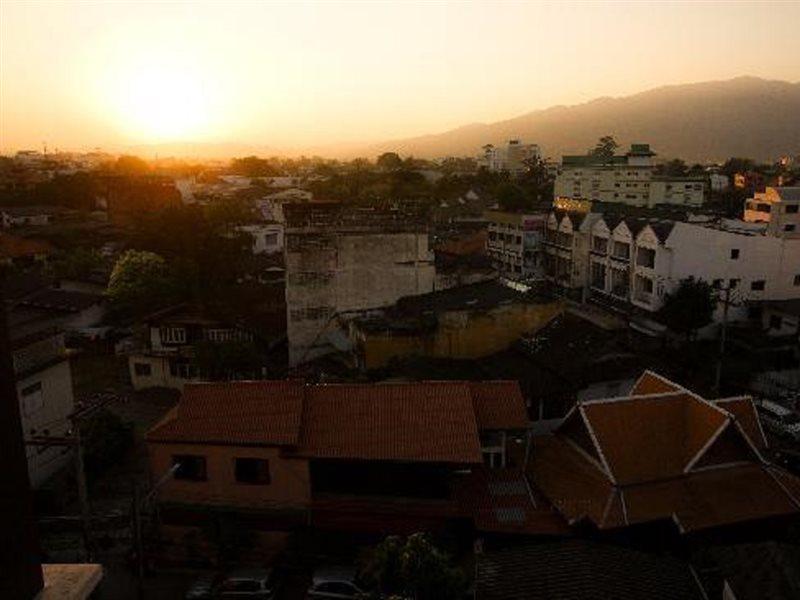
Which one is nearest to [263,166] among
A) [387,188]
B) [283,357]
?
[387,188]

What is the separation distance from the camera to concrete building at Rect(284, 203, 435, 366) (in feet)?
108

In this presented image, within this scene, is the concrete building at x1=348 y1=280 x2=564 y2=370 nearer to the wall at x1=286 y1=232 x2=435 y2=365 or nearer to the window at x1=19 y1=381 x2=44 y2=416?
the wall at x1=286 y1=232 x2=435 y2=365

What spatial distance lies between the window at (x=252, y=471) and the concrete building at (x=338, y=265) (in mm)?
15285

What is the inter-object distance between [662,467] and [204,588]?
12.0 m

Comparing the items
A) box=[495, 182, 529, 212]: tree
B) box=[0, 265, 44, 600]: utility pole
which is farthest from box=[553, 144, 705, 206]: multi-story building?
box=[0, 265, 44, 600]: utility pole

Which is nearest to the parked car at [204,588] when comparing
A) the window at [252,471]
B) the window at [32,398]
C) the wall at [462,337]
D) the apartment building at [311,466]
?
the apartment building at [311,466]

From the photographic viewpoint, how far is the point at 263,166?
6781 inches

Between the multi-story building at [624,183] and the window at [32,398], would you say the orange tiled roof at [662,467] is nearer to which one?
the window at [32,398]

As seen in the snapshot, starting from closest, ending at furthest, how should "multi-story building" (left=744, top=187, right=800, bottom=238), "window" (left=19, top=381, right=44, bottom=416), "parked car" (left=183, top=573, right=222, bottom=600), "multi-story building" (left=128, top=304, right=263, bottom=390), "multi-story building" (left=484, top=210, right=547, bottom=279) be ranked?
1. "parked car" (left=183, top=573, right=222, bottom=600)
2. "window" (left=19, top=381, right=44, bottom=416)
3. "multi-story building" (left=128, top=304, right=263, bottom=390)
4. "multi-story building" (left=744, top=187, right=800, bottom=238)
5. "multi-story building" (left=484, top=210, right=547, bottom=279)

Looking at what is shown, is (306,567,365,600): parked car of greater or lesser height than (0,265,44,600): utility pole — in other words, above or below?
below

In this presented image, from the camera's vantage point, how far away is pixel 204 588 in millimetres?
16406

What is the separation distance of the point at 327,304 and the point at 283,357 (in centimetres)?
393

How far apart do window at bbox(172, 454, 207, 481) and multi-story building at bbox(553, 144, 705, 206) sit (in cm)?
7257

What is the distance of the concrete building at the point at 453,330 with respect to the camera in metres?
27.3
